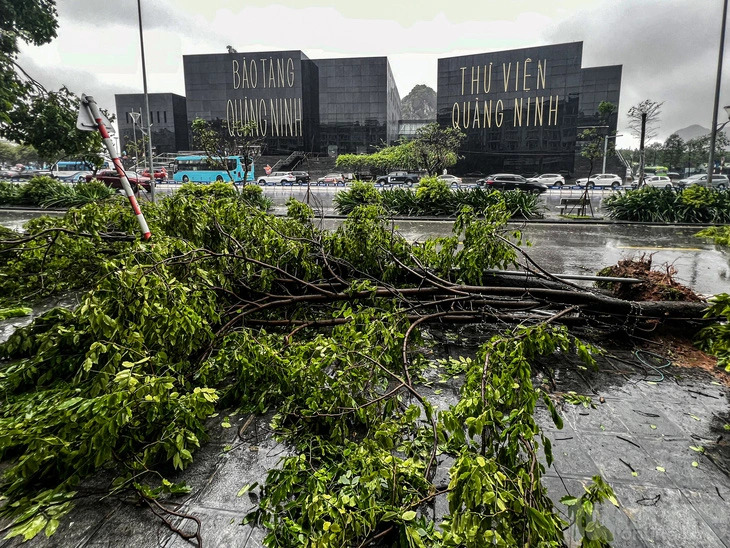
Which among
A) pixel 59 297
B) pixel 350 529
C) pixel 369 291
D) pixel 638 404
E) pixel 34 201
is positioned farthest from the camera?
pixel 34 201

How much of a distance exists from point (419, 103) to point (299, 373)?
143 m

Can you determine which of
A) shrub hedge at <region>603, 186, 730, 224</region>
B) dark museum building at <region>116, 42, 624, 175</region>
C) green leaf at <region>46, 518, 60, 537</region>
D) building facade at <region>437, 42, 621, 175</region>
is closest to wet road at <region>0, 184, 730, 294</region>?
shrub hedge at <region>603, 186, 730, 224</region>

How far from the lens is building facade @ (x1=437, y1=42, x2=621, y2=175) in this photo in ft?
157

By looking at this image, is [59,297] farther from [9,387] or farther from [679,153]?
[679,153]

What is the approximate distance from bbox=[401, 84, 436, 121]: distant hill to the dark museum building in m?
63.1

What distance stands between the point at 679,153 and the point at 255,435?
270 ft

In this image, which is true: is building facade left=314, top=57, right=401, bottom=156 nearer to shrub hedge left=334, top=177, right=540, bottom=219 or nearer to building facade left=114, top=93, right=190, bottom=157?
building facade left=114, top=93, right=190, bottom=157

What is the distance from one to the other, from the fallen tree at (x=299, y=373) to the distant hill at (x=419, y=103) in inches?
5059

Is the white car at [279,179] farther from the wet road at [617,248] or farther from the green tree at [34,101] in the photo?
the green tree at [34,101]

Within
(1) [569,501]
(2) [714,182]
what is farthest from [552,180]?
(1) [569,501]

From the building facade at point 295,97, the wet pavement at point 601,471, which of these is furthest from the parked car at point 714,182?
the wet pavement at point 601,471

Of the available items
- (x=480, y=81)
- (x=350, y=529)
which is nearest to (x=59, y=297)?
(x=350, y=529)

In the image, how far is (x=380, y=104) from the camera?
59812 mm

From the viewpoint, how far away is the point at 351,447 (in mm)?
2707
